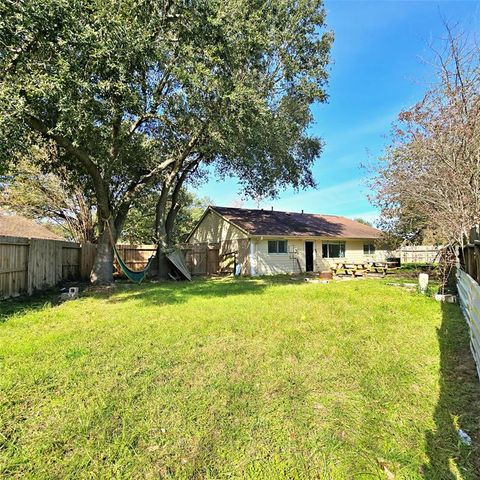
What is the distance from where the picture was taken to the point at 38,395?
10.1 ft

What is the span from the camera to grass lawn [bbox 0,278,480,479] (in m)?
2.33

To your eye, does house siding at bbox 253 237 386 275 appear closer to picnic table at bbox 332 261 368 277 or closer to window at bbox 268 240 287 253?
window at bbox 268 240 287 253

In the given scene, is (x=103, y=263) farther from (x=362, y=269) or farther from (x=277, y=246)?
(x=362, y=269)

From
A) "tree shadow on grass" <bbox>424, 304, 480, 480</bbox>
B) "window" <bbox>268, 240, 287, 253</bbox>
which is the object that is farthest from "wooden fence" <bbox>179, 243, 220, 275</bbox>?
"tree shadow on grass" <bbox>424, 304, 480, 480</bbox>

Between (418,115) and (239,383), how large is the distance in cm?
777

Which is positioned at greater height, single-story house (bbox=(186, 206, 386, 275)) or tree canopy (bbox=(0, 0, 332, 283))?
tree canopy (bbox=(0, 0, 332, 283))

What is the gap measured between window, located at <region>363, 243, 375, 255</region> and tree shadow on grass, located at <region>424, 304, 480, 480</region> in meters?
16.8

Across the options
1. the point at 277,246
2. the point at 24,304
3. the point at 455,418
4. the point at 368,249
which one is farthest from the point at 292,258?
the point at 455,418

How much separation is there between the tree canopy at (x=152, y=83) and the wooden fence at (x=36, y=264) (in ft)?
4.37

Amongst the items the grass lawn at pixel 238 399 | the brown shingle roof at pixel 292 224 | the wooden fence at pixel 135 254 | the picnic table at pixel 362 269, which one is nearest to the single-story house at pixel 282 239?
Result: the brown shingle roof at pixel 292 224

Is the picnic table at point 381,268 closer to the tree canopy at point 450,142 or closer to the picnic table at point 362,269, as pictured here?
the picnic table at point 362,269

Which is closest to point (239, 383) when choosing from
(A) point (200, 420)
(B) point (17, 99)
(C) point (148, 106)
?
(A) point (200, 420)

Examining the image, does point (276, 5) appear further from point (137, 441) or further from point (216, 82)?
point (137, 441)

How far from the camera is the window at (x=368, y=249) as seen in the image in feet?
67.7
